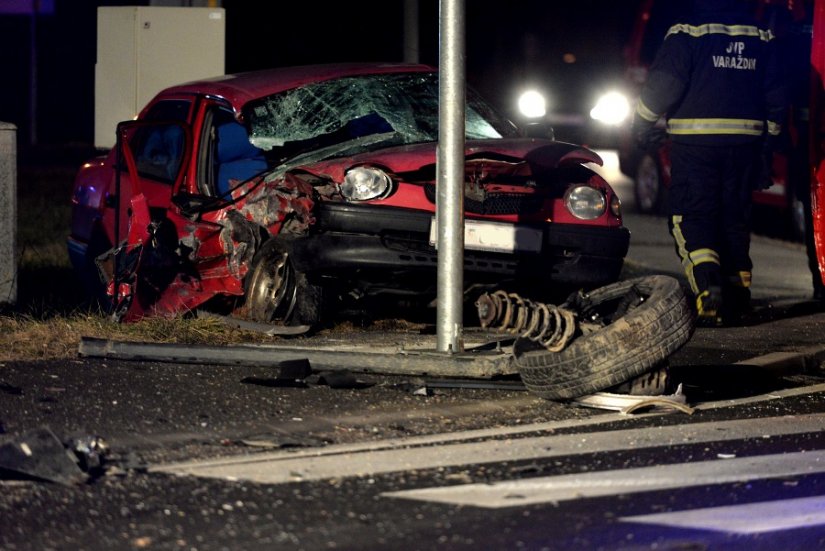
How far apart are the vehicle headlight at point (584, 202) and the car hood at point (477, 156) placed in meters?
0.15

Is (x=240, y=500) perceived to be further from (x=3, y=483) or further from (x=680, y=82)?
(x=680, y=82)

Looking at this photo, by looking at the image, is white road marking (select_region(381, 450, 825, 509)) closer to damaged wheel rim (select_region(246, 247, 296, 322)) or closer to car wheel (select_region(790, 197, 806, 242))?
damaged wheel rim (select_region(246, 247, 296, 322))

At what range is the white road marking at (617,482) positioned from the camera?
16.3 ft

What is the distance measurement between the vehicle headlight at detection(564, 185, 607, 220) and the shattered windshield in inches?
35.2

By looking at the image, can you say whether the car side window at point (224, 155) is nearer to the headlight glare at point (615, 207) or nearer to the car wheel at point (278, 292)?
the car wheel at point (278, 292)

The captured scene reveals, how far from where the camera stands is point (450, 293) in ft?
23.4

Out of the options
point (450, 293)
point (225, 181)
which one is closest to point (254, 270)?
point (225, 181)

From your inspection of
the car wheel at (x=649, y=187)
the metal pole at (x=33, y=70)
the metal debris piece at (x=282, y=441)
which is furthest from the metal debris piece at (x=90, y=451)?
the metal pole at (x=33, y=70)

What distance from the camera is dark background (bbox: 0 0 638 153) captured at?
62.0ft

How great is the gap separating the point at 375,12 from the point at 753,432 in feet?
55.1

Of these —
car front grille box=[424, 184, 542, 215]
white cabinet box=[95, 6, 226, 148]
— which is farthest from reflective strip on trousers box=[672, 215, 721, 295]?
white cabinet box=[95, 6, 226, 148]

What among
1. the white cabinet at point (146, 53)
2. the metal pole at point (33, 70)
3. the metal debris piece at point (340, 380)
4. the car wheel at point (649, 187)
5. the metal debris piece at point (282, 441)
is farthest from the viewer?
the metal pole at point (33, 70)

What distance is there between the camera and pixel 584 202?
808 cm

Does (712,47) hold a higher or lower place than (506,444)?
higher
